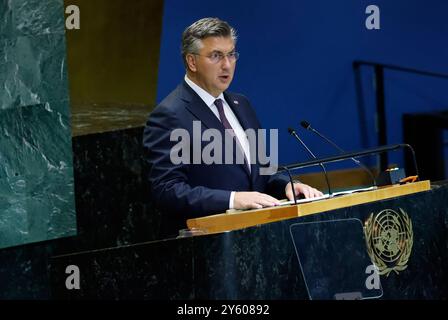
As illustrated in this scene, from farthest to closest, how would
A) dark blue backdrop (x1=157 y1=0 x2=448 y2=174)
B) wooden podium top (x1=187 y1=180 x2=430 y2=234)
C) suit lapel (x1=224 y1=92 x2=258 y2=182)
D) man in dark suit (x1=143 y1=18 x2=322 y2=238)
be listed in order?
dark blue backdrop (x1=157 y1=0 x2=448 y2=174)
suit lapel (x1=224 y1=92 x2=258 y2=182)
man in dark suit (x1=143 y1=18 x2=322 y2=238)
wooden podium top (x1=187 y1=180 x2=430 y2=234)

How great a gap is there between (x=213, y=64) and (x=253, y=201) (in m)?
0.75

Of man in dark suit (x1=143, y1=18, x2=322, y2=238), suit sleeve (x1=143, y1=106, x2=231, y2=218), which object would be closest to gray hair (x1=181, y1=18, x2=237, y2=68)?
man in dark suit (x1=143, y1=18, x2=322, y2=238)

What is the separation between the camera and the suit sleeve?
3961mm

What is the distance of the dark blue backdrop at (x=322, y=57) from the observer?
6773 millimetres

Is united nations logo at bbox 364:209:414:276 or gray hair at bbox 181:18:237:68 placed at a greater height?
gray hair at bbox 181:18:237:68

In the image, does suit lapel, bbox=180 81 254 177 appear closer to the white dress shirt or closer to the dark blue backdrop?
the white dress shirt

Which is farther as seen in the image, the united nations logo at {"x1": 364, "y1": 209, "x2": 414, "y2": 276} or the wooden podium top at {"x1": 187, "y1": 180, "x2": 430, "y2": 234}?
the united nations logo at {"x1": 364, "y1": 209, "x2": 414, "y2": 276}

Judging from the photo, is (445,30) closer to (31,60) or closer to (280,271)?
(31,60)

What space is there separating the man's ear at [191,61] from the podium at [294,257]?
35.3 inches

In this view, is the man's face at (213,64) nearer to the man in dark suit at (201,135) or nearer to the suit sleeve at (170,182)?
the man in dark suit at (201,135)

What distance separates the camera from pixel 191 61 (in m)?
4.32

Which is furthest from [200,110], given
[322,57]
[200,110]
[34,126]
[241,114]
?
[322,57]

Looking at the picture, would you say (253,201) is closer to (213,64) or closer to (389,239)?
(389,239)

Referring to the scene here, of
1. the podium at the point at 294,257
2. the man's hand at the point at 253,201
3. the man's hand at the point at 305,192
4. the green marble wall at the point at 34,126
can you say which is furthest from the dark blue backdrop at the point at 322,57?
the podium at the point at 294,257
